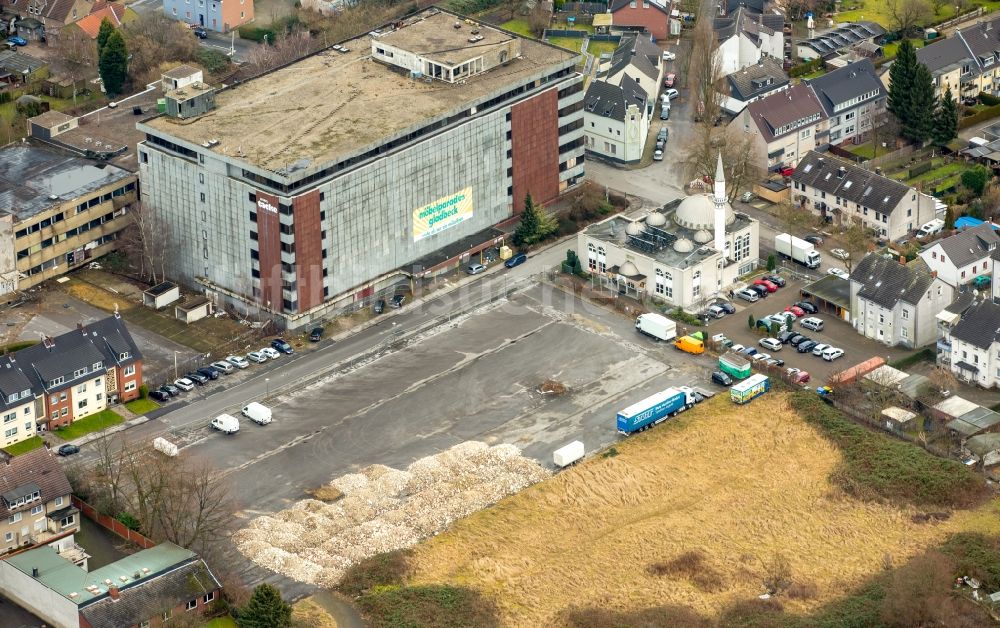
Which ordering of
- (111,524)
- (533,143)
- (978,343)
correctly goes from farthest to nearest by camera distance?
(533,143), (978,343), (111,524)

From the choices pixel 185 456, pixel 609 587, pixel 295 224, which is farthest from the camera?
pixel 295 224

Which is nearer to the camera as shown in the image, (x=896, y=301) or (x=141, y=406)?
(x=141, y=406)

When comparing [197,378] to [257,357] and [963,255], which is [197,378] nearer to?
[257,357]

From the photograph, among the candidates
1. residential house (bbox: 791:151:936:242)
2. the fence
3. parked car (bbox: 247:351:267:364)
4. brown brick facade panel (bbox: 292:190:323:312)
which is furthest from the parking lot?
the fence

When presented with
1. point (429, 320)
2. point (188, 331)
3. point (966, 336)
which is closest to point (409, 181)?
point (429, 320)

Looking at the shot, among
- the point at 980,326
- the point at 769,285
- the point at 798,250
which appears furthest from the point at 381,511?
the point at 798,250

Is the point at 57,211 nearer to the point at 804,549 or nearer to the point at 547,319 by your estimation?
the point at 547,319

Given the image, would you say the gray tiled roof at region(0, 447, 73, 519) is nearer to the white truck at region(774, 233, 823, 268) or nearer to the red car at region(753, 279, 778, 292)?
the red car at region(753, 279, 778, 292)
